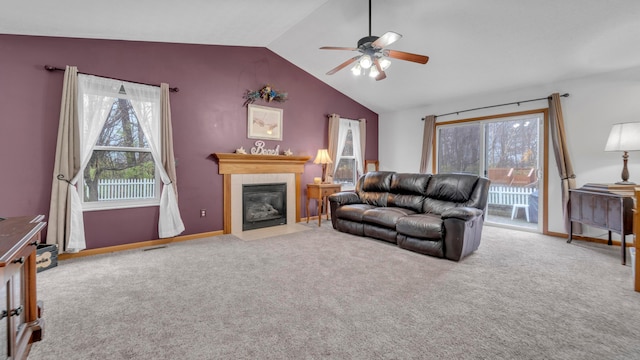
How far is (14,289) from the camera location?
155 cm

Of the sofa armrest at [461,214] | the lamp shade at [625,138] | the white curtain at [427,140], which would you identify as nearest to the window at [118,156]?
the sofa armrest at [461,214]

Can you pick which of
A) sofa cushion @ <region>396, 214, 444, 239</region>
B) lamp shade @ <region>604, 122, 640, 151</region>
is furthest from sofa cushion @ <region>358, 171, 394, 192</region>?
lamp shade @ <region>604, 122, 640, 151</region>

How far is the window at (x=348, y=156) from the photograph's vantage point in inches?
244

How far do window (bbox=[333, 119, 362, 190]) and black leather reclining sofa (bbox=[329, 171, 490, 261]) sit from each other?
50.3 inches

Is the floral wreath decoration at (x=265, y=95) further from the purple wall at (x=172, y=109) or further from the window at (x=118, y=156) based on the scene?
the window at (x=118, y=156)

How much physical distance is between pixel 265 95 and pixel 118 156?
7.91 feet

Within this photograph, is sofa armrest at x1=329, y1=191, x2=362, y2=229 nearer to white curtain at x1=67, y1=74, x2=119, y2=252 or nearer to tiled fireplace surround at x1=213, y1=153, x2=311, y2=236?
tiled fireplace surround at x1=213, y1=153, x2=311, y2=236

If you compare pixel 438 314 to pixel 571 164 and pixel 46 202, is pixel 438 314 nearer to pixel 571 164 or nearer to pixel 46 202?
pixel 571 164

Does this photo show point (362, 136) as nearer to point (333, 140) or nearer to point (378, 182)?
point (333, 140)

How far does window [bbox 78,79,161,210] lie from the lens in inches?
137

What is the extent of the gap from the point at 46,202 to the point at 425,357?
424 cm

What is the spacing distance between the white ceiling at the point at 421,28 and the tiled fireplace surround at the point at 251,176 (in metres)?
1.88

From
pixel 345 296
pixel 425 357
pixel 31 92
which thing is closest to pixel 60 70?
pixel 31 92

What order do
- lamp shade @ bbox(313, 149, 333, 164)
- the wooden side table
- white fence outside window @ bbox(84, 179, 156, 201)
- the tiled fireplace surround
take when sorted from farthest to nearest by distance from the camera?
lamp shade @ bbox(313, 149, 333, 164) → the wooden side table → the tiled fireplace surround → white fence outside window @ bbox(84, 179, 156, 201)
